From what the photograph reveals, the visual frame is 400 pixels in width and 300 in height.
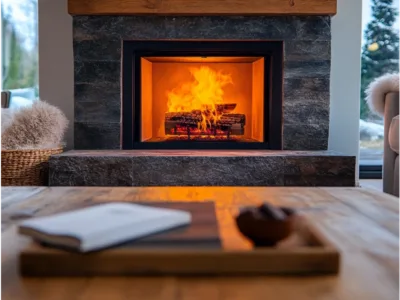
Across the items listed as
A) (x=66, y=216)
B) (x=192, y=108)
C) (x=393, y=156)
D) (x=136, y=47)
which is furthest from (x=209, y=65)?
(x=66, y=216)

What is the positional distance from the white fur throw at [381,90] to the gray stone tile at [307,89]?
24 centimetres

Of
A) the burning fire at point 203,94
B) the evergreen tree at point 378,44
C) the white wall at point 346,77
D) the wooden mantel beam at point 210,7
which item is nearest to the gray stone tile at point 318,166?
the white wall at point 346,77

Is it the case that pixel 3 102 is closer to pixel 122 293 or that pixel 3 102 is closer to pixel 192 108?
pixel 192 108

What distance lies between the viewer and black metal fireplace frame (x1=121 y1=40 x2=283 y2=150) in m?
2.93

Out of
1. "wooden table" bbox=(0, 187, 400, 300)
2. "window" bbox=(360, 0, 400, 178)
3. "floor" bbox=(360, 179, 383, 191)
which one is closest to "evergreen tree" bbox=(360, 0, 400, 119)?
"window" bbox=(360, 0, 400, 178)

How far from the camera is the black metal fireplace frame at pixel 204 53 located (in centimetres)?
293

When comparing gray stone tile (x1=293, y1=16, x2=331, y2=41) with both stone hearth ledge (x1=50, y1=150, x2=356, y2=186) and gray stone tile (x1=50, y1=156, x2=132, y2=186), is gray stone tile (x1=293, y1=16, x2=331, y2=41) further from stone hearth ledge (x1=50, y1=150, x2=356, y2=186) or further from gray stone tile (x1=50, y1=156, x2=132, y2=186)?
gray stone tile (x1=50, y1=156, x2=132, y2=186)

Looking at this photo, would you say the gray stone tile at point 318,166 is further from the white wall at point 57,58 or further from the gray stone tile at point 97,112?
the white wall at point 57,58

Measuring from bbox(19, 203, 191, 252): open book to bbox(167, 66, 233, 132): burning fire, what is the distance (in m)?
2.29

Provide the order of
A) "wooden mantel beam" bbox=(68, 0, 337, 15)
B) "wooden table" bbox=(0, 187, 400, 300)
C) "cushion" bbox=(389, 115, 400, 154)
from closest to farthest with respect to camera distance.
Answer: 1. "wooden table" bbox=(0, 187, 400, 300)
2. "cushion" bbox=(389, 115, 400, 154)
3. "wooden mantel beam" bbox=(68, 0, 337, 15)

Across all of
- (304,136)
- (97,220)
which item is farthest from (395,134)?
(97,220)

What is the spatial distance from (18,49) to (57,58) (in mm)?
913

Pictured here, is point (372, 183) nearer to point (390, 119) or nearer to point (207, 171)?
point (390, 119)

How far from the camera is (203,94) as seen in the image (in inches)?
124
